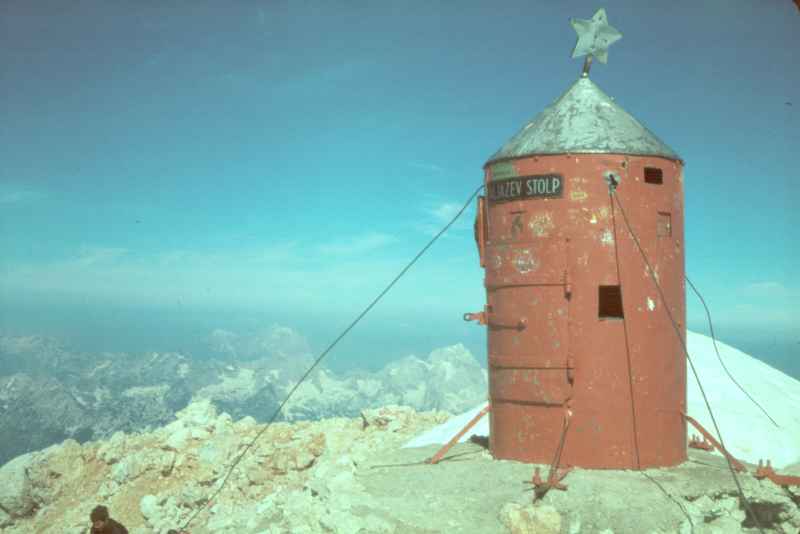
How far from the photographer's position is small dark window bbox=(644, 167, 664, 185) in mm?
9609

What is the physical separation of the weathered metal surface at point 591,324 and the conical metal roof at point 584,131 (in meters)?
0.16

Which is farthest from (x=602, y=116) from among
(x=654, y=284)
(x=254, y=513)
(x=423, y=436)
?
(x=254, y=513)

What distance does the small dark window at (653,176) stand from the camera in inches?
378

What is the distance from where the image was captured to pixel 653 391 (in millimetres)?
9461

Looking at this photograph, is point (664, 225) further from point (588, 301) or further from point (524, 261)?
point (524, 261)

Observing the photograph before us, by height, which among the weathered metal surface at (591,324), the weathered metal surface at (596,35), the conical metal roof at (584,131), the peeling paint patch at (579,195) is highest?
the weathered metal surface at (596,35)

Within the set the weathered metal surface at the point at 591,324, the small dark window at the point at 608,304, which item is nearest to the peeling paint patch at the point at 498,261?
the weathered metal surface at the point at 591,324

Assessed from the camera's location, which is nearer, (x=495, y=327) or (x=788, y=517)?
(x=788, y=517)

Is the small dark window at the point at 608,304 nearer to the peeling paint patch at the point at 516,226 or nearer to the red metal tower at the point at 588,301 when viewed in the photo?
the red metal tower at the point at 588,301

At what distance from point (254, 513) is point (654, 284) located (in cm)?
626

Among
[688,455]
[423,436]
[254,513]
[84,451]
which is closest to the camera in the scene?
[254,513]

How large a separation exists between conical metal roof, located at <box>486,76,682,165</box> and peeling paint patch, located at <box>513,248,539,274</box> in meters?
1.36

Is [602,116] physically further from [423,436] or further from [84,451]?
[84,451]

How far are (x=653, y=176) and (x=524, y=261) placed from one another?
7.10ft
